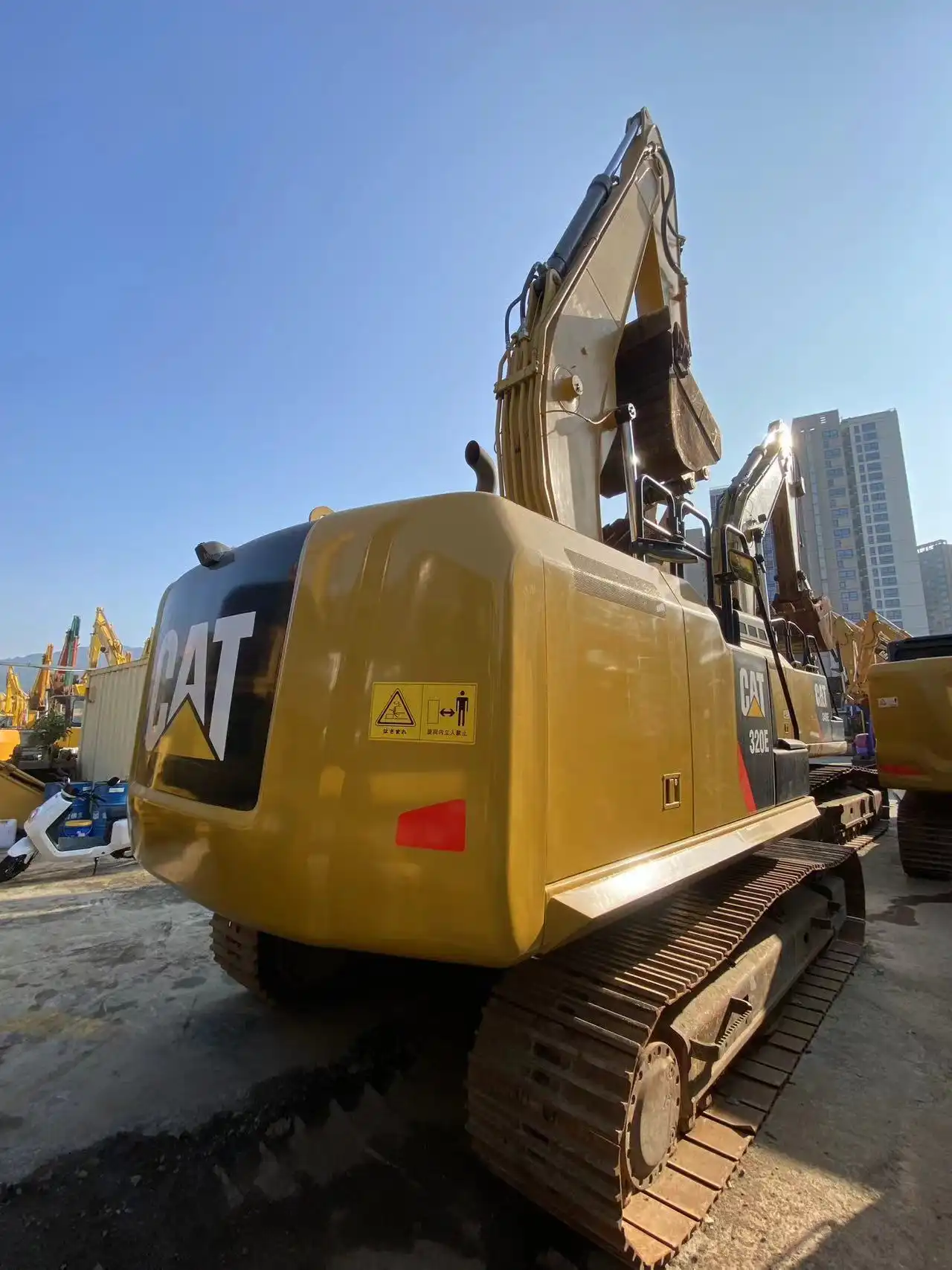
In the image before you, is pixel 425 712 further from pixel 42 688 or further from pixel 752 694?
pixel 42 688

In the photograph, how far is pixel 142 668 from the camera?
36.5 feet

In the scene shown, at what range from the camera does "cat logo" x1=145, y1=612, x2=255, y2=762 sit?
1.99m

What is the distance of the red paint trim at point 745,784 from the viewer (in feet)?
9.41

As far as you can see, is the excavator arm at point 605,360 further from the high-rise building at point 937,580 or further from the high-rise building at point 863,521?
the high-rise building at point 937,580

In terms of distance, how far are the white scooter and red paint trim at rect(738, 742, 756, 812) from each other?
6568mm

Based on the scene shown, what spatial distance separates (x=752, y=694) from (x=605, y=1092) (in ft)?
6.60

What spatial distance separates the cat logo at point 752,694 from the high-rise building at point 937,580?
66963 millimetres

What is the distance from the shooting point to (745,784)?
115 inches

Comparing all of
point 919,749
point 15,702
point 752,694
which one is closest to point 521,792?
point 752,694

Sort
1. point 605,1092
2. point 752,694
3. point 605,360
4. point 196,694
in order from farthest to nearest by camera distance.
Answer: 1. point 605,360
2. point 752,694
3. point 196,694
4. point 605,1092

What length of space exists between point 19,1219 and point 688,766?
260cm

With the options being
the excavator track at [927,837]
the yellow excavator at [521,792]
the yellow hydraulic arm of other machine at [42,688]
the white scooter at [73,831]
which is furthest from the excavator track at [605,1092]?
the yellow hydraulic arm of other machine at [42,688]

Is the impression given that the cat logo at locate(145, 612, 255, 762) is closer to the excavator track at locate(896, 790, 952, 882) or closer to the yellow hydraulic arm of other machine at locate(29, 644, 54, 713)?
the excavator track at locate(896, 790, 952, 882)

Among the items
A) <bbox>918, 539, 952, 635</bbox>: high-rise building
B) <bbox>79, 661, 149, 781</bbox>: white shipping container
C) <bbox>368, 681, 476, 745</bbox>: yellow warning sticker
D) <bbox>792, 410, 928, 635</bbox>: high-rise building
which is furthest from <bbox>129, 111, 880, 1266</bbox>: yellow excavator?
<bbox>918, 539, 952, 635</bbox>: high-rise building
